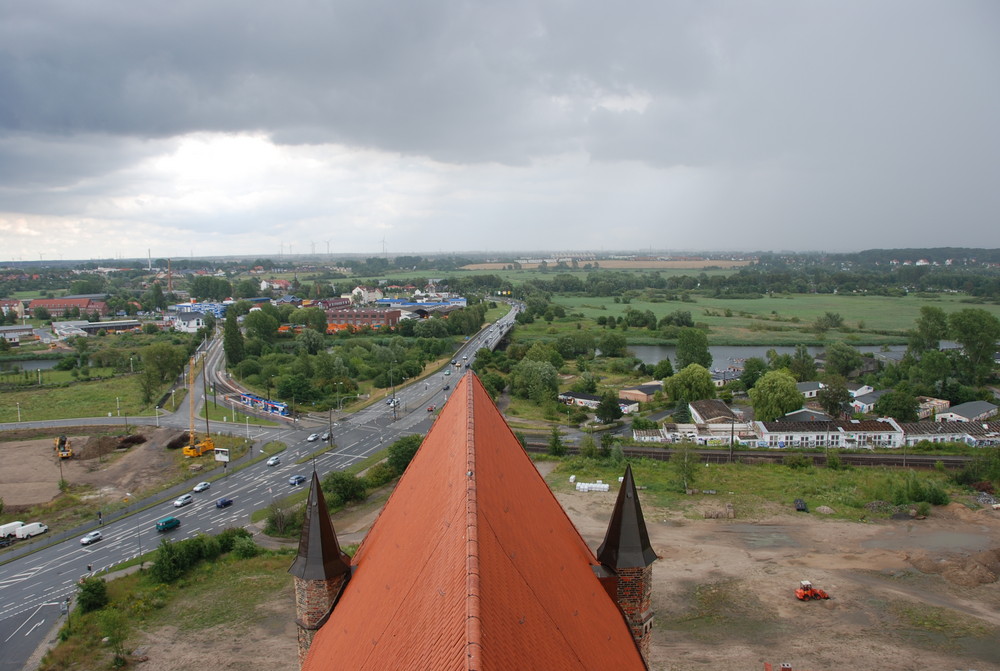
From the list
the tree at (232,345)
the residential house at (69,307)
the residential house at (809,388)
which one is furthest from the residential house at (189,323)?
the residential house at (809,388)

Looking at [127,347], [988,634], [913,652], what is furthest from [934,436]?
[127,347]

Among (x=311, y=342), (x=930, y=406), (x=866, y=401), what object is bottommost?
(x=930, y=406)

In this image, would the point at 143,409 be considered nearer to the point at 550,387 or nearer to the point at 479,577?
the point at 550,387

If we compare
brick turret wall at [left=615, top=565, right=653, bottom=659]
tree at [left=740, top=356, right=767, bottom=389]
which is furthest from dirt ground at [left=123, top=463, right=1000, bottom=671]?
tree at [left=740, top=356, right=767, bottom=389]

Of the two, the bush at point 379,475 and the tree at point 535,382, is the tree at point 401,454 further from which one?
the tree at point 535,382

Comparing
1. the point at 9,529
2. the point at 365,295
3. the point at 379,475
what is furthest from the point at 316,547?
the point at 365,295

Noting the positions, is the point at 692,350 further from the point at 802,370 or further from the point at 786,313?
the point at 786,313
